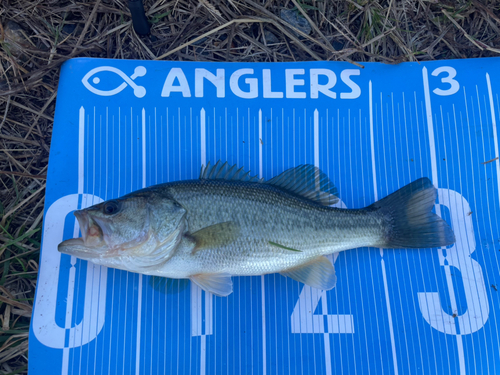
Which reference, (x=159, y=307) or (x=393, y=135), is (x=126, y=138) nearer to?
(x=159, y=307)

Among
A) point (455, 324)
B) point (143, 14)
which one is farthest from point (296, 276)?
point (143, 14)

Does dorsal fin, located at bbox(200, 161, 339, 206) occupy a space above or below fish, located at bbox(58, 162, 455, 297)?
above

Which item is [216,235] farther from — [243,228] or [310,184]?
[310,184]

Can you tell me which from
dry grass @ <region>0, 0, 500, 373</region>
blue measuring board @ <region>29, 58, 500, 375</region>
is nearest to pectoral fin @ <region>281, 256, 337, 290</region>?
blue measuring board @ <region>29, 58, 500, 375</region>

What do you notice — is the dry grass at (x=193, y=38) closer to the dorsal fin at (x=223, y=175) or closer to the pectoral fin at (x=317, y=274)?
the dorsal fin at (x=223, y=175)

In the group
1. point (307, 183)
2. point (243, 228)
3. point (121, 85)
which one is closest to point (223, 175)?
point (243, 228)

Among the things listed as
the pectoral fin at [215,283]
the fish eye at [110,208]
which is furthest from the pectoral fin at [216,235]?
the fish eye at [110,208]

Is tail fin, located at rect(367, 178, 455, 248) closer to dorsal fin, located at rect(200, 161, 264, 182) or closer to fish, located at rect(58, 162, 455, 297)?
fish, located at rect(58, 162, 455, 297)
